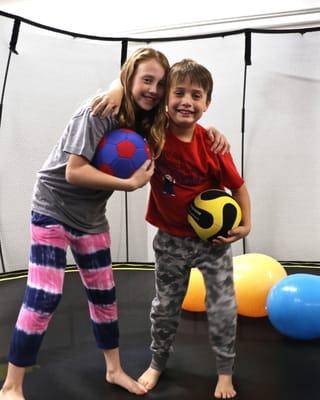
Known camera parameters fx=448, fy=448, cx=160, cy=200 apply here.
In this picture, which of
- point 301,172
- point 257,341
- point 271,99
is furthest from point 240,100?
point 257,341

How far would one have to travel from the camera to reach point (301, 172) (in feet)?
10.1

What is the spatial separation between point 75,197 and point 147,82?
16.7 inches

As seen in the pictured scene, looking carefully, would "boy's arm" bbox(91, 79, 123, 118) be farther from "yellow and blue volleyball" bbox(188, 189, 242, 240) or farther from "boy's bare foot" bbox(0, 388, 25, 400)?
"boy's bare foot" bbox(0, 388, 25, 400)

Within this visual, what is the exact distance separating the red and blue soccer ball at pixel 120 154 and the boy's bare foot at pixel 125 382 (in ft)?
2.45

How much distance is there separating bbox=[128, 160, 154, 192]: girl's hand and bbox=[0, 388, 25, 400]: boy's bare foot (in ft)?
2.47

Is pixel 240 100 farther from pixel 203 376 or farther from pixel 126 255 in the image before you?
pixel 203 376

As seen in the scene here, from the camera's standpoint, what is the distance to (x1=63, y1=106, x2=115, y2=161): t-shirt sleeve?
1.33m

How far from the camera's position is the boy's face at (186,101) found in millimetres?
1378

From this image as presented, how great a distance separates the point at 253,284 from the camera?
2.20 m

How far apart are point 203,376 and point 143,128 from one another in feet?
3.12

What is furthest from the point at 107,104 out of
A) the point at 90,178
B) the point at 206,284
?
the point at 206,284

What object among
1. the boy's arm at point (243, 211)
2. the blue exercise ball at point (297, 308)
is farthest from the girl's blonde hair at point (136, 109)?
the blue exercise ball at point (297, 308)

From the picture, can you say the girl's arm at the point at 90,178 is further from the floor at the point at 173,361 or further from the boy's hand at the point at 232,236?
the floor at the point at 173,361

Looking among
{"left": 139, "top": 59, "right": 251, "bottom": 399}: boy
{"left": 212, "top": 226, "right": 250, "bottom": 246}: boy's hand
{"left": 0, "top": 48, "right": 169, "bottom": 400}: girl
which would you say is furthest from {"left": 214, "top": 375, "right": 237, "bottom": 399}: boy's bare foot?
{"left": 0, "top": 48, "right": 169, "bottom": 400}: girl
